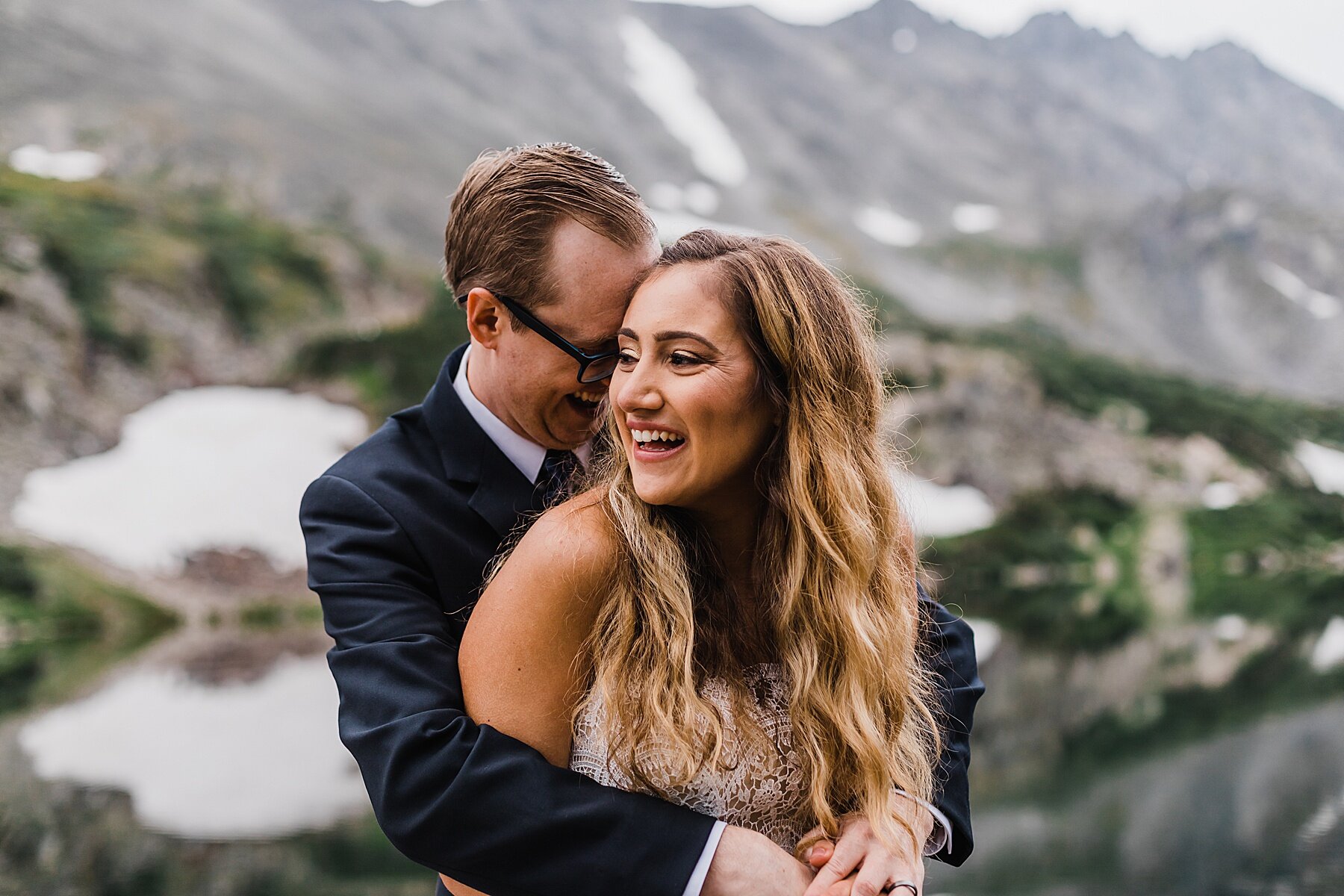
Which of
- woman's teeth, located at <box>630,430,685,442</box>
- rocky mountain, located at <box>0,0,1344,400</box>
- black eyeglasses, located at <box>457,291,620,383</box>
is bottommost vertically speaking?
rocky mountain, located at <box>0,0,1344,400</box>

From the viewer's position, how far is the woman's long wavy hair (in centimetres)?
256

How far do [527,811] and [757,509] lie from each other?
944mm

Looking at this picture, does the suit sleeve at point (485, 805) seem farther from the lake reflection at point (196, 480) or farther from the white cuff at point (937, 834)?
the lake reflection at point (196, 480)

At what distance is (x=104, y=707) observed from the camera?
678 inches

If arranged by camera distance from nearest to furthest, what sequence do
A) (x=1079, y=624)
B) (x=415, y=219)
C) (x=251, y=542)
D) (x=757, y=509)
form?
(x=757, y=509), (x=1079, y=624), (x=251, y=542), (x=415, y=219)

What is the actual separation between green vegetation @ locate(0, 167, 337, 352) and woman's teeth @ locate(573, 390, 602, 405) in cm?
4390

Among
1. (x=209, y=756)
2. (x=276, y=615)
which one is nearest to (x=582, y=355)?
(x=209, y=756)

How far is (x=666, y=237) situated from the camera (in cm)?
348

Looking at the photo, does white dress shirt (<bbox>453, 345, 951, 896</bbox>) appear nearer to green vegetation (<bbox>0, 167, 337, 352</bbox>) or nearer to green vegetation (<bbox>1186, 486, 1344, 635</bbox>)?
green vegetation (<bbox>1186, 486, 1344, 635</bbox>)

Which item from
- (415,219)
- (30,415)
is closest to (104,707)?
(30,415)

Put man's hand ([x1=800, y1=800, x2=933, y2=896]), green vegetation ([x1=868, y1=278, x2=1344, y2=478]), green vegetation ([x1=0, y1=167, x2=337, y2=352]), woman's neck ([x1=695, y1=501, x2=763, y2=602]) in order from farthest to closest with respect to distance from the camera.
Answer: green vegetation ([x1=868, y1=278, x2=1344, y2=478]) → green vegetation ([x1=0, y1=167, x2=337, y2=352]) → woman's neck ([x1=695, y1=501, x2=763, y2=602]) → man's hand ([x1=800, y1=800, x2=933, y2=896])

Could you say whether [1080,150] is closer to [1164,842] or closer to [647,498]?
[1164,842]

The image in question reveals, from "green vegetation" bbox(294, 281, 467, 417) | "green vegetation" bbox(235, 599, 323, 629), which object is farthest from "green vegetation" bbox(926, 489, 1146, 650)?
"green vegetation" bbox(294, 281, 467, 417)

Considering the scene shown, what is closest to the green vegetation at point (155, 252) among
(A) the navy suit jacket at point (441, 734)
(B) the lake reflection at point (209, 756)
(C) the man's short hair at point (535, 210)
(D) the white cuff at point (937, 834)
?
(B) the lake reflection at point (209, 756)
